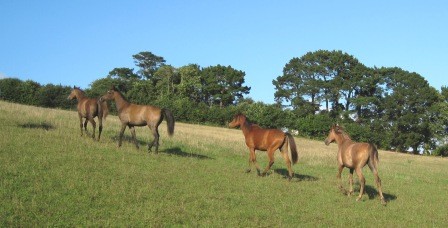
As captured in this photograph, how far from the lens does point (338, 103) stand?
2854 inches

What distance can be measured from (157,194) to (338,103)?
2580 inches

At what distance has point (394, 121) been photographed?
67062 millimetres

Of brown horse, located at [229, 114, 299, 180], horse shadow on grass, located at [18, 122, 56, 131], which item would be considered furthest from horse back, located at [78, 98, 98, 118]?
brown horse, located at [229, 114, 299, 180]

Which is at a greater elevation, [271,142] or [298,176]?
[271,142]

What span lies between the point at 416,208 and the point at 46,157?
39.0 ft

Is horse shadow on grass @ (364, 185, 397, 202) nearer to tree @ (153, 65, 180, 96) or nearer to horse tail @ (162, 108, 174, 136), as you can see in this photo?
horse tail @ (162, 108, 174, 136)

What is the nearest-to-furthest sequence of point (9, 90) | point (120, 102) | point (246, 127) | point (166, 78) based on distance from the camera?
1. point (246, 127)
2. point (120, 102)
3. point (9, 90)
4. point (166, 78)

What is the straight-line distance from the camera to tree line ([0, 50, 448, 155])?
6297 cm

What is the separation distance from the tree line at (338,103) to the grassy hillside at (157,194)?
45699mm

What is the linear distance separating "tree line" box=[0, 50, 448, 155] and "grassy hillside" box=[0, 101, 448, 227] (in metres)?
45.7

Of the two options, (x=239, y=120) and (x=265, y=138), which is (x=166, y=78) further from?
(x=265, y=138)

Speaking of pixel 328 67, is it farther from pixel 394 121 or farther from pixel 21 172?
pixel 21 172

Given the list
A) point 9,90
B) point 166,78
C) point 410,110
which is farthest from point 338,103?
point 9,90

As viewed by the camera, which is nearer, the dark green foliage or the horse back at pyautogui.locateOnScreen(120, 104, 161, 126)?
the horse back at pyautogui.locateOnScreen(120, 104, 161, 126)
